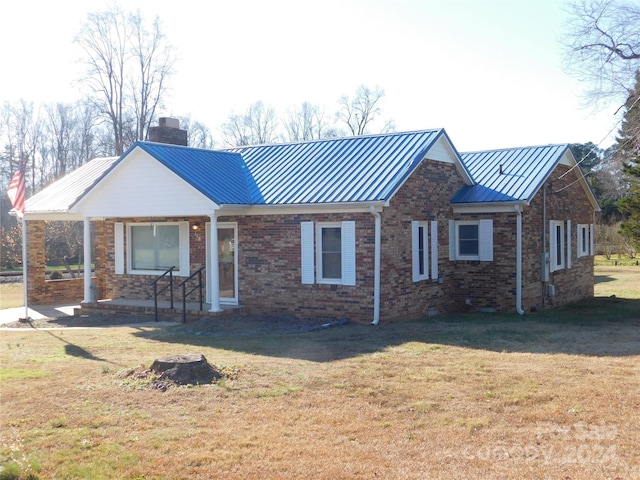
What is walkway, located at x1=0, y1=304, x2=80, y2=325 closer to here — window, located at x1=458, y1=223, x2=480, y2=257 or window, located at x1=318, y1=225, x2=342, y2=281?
window, located at x1=318, y1=225, x2=342, y2=281

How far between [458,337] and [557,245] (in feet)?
27.0

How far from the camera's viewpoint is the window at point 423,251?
643 inches

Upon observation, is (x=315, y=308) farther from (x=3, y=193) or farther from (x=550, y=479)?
(x=3, y=193)

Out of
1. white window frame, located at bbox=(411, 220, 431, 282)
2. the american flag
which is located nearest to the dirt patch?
white window frame, located at bbox=(411, 220, 431, 282)

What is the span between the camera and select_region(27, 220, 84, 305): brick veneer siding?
2155 cm

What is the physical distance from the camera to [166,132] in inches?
Result: 845

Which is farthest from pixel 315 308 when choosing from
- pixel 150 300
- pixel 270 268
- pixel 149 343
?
pixel 150 300

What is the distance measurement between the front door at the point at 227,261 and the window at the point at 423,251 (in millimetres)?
4394

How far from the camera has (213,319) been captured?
1594 centimetres

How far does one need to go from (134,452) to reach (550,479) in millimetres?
3826

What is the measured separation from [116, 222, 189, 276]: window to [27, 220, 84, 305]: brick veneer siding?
140 inches

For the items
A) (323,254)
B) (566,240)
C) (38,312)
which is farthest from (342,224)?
(38,312)

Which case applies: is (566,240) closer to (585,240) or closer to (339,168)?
(585,240)

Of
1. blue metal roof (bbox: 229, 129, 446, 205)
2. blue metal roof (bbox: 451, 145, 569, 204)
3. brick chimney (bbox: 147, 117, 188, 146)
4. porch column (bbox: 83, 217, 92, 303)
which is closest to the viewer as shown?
blue metal roof (bbox: 229, 129, 446, 205)
